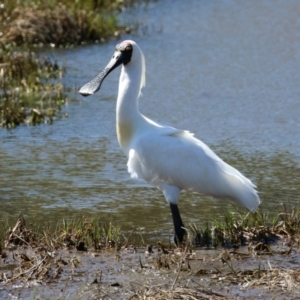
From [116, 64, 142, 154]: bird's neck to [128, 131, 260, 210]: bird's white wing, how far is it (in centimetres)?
18

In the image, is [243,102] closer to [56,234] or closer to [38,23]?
[38,23]

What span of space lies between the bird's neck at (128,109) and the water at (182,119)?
28.7 inches

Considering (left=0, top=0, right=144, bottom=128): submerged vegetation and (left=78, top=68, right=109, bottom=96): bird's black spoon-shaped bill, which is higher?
(left=78, top=68, right=109, bottom=96): bird's black spoon-shaped bill

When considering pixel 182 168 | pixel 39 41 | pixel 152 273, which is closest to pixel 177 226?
pixel 182 168

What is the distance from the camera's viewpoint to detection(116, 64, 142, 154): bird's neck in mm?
7332

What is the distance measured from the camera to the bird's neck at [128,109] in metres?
7.33

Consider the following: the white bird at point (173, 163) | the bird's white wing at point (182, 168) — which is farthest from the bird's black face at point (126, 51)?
the bird's white wing at point (182, 168)

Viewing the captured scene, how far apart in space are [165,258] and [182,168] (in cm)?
103

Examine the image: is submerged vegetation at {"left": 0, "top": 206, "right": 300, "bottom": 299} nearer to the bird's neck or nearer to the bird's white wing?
the bird's white wing

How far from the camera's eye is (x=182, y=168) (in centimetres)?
717

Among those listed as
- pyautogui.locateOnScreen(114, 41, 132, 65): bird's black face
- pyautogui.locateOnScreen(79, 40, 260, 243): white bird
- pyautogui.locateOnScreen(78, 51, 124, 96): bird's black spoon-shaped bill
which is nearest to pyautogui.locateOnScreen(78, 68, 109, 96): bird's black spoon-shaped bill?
pyautogui.locateOnScreen(78, 51, 124, 96): bird's black spoon-shaped bill

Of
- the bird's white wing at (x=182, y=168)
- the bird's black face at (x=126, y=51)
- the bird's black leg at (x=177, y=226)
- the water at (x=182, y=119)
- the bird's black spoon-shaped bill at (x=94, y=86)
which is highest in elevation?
the bird's black face at (x=126, y=51)

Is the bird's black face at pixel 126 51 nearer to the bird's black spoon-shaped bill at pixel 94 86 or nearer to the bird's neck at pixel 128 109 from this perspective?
the bird's neck at pixel 128 109

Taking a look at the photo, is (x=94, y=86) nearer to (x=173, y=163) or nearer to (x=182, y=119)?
(x=173, y=163)
